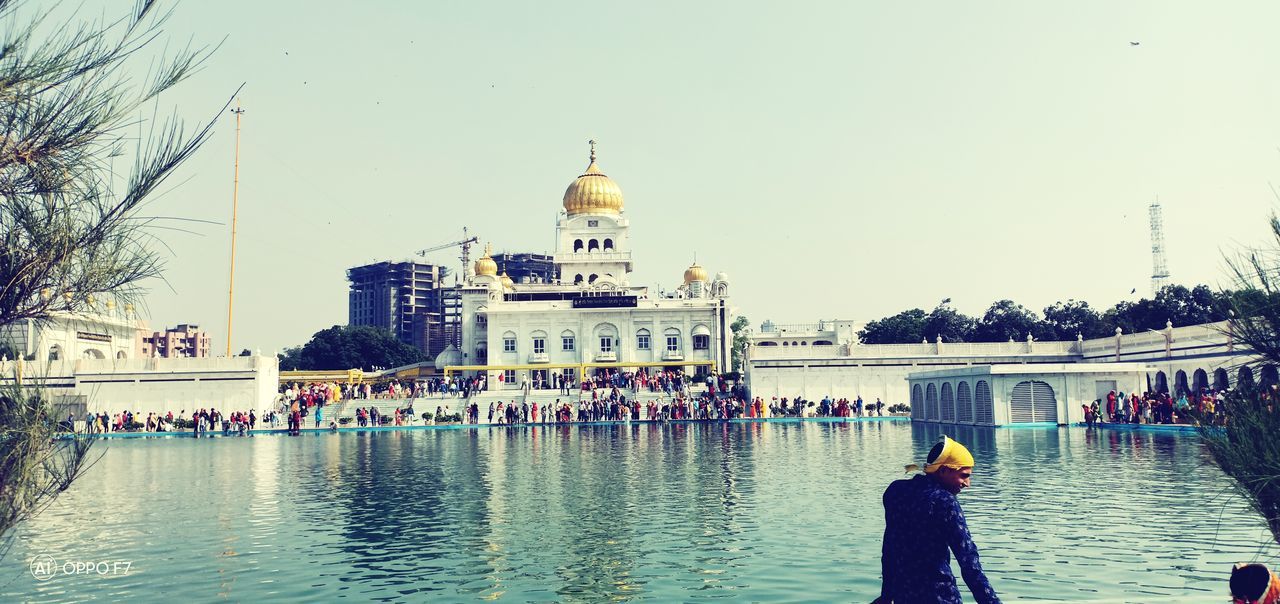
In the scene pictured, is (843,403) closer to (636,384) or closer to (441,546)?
(636,384)

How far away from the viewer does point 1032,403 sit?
120 ft

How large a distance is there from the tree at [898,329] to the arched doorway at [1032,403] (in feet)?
177

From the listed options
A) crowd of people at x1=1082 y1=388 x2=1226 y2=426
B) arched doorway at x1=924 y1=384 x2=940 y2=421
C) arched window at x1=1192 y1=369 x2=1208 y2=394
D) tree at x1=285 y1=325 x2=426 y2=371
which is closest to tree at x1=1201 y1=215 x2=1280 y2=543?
crowd of people at x1=1082 y1=388 x2=1226 y2=426

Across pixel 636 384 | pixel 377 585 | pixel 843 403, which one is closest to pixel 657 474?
pixel 377 585

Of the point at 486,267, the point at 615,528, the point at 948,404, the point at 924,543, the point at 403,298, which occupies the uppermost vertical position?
the point at 403,298

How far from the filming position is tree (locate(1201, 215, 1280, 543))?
7.91 m

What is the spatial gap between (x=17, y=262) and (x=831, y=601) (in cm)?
775

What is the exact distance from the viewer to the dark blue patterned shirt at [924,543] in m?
5.93

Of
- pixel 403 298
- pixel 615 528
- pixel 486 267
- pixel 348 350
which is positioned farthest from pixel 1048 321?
pixel 403 298

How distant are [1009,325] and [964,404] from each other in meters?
47.9

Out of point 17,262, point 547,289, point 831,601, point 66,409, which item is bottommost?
point 831,601

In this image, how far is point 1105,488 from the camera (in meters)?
17.8

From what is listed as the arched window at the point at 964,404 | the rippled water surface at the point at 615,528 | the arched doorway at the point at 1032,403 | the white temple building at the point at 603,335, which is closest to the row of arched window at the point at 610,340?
the white temple building at the point at 603,335

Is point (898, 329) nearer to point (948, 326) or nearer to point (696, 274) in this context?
point (948, 326)
